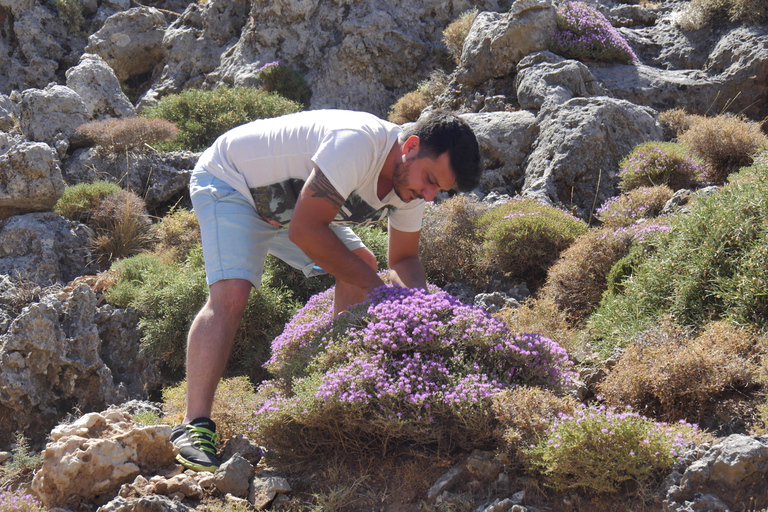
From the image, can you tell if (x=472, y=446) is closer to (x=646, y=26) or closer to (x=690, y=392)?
(x=690, y=392)

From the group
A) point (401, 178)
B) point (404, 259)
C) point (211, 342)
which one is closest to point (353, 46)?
point (404, 259)

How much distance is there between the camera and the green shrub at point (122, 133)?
9.28 m

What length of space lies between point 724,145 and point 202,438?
6.26m

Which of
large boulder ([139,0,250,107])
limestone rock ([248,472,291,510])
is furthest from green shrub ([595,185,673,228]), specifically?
large boulder ([139,0,250,107])

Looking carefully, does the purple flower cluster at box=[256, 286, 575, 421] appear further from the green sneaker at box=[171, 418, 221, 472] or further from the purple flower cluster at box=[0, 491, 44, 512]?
the purple flower cluster at box=[0, 491, 44, 512]

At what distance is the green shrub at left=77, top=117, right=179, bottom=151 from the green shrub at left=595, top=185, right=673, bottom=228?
24.1 ft

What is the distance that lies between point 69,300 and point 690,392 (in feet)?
15.2

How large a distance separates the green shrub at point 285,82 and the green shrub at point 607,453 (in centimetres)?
1188

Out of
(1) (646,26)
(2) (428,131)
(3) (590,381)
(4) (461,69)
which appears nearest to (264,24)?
(4) (461,69)

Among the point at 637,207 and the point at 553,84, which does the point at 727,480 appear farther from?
the point at 553,84

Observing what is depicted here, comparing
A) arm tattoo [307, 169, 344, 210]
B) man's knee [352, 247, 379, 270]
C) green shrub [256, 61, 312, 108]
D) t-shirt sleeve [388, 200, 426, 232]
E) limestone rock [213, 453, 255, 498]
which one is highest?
green shrub [256, 61, 312, 108]

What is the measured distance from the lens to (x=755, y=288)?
11.1ft

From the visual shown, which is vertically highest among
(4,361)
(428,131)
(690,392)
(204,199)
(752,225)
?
(428,131)

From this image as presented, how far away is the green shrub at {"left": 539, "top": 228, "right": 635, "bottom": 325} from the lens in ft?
16.4
